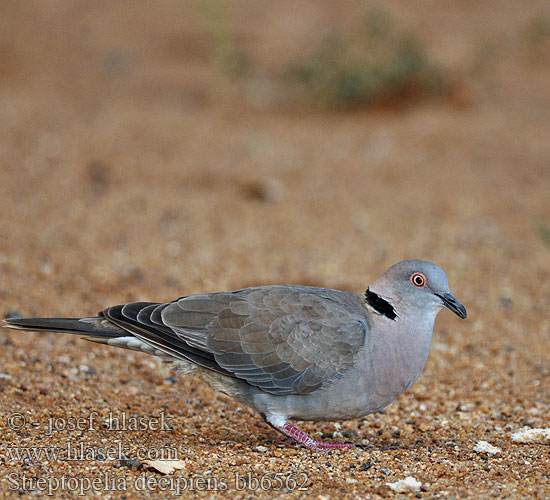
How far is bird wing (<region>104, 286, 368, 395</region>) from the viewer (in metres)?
3.39

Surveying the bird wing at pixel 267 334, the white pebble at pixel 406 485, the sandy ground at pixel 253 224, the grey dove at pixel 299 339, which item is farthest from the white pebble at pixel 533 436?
the bird wing at pixel 267 334

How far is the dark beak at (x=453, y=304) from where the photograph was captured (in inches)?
136

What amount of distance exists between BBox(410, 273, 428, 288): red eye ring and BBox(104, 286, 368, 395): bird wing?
0.99ft

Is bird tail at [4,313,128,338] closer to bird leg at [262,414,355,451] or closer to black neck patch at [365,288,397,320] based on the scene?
bird leg at [262,414,355,451]

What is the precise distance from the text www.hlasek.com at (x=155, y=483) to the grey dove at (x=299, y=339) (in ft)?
1.49

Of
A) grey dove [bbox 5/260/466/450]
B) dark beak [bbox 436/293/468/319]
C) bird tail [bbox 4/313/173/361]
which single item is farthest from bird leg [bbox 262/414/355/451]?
dark beak [bbox 436/293/468/319]

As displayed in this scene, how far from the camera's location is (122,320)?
11.4 ft

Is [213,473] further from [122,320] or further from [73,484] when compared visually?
[122,320]

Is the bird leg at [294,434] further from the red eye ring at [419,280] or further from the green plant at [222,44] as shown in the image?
the green plant at [222,44]

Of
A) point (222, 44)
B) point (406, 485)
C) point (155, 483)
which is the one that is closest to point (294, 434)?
point (406, 485)

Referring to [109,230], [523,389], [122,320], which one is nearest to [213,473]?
[122,320]

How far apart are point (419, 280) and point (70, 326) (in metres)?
1.72

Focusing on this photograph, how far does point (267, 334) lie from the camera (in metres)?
3.48

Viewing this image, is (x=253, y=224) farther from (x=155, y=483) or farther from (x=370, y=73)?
(x=155, y=483)
